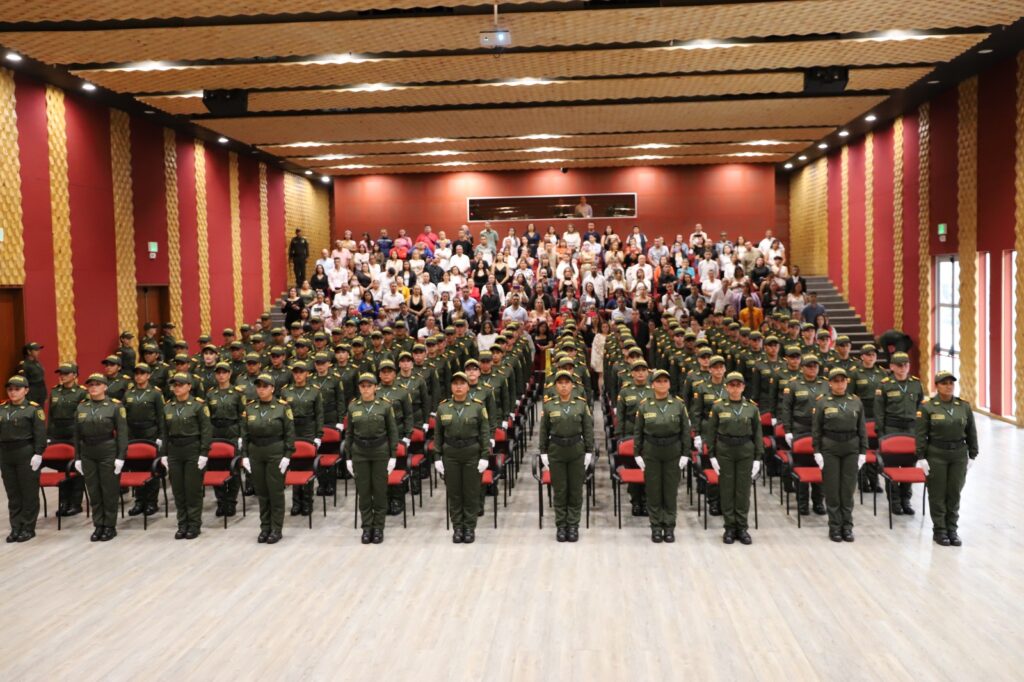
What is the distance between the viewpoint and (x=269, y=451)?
8688mm

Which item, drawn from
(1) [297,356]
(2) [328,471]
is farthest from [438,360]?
(2) [328,471]

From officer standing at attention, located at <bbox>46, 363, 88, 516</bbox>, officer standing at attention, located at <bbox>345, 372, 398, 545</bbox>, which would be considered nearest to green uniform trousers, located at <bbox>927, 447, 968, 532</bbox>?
officer standing at attention, located at <bbox>345, 372, 398, 545</bbox>

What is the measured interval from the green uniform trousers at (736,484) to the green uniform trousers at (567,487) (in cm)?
140

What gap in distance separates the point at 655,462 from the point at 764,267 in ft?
46.2

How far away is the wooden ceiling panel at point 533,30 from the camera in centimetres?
1156

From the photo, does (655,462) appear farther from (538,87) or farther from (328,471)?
(538,87)

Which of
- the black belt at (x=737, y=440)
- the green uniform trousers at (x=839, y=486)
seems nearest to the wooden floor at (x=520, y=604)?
the green uniform trousers at (x=839, y=486)

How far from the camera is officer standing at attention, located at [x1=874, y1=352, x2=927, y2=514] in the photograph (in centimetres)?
954

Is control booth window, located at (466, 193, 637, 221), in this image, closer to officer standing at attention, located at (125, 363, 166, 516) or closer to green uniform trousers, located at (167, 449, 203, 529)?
officer standing at attention, located at (125, 363, 166, 516)

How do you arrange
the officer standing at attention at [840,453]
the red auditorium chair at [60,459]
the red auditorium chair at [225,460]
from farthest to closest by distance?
the red auditorium chair at [60,459] < the red auditorium chair at [225,460] < the officer standing at attention at [840,453]

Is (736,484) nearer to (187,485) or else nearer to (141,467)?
(187,485)

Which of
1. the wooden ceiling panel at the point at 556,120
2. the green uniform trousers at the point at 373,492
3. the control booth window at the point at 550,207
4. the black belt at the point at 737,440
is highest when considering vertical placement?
the wooden ceiling panel at the point at 556,120

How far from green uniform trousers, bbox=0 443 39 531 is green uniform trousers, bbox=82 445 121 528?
545 millimetres

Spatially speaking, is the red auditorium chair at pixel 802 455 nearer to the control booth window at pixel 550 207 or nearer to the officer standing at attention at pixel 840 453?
the officer standing at attention at pixel 840 453
